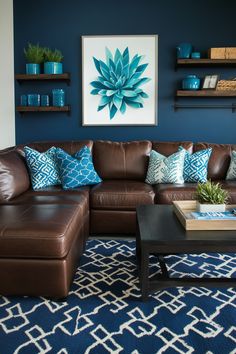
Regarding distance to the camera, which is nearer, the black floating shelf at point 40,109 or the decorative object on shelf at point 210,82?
the decorative object on shelf at point 210,82

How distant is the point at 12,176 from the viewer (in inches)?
105

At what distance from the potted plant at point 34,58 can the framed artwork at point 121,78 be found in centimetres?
53

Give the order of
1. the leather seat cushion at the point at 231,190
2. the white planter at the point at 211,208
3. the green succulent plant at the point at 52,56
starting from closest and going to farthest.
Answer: the white planter at the point at 211,208
the leather seat cushion at the point at 231,190
the green succulent plant at the point at 52,56

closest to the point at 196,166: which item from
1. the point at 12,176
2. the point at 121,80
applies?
the point at 121,80

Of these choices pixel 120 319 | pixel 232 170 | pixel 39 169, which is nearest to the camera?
pixel 120 319

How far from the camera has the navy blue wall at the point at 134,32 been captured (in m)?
3.76

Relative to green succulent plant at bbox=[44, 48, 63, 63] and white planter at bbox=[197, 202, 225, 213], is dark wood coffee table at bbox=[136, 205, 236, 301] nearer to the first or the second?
white planter at bbox=[197, 202, 225, 213]

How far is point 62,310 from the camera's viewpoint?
172 cm

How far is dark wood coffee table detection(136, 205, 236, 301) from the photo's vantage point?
5.54 ft

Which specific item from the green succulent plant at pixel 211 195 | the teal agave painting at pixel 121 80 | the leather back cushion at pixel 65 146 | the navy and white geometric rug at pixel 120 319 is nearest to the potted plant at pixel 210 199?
the green succulent plant at pixel 211 195

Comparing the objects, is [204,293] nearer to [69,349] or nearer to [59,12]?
[69,349]

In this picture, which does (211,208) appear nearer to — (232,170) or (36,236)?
(36,236)

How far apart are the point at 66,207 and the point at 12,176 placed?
743 millimetres

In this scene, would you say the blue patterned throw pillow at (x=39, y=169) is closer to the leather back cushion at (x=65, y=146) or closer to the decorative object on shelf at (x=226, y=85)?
the leather back cushion at (x=65, y=146)
